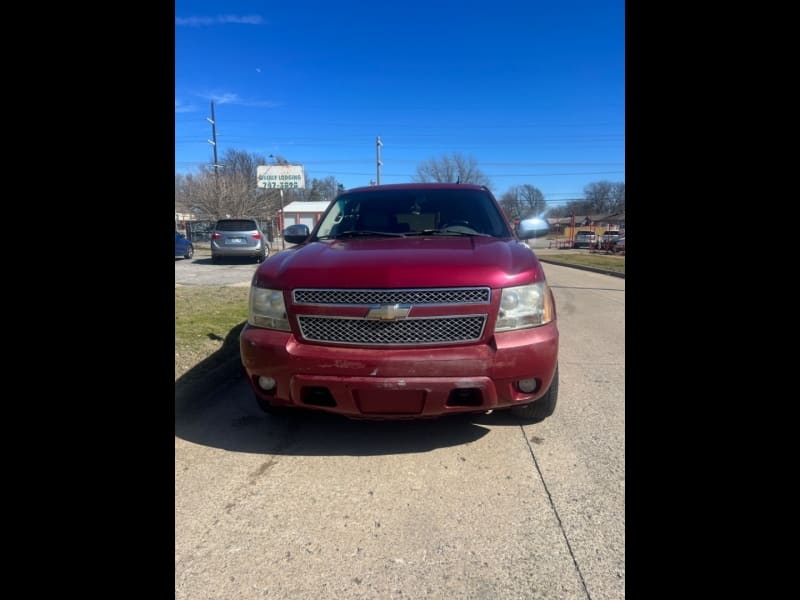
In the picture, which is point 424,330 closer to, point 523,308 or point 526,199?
point 523,308

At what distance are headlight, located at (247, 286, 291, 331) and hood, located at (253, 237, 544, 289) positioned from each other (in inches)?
2.2

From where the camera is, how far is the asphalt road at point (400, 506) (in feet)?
5.29

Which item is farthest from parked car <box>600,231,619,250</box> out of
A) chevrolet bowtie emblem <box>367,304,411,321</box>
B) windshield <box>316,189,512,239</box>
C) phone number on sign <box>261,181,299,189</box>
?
chevrolet bowtie emblem <box>367,304,411,321</box>

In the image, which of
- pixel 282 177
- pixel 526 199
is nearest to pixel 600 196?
pixel 526 199

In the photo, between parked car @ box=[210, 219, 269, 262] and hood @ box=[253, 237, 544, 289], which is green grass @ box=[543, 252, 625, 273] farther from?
hood @ box=[253, 237, 544, 289]

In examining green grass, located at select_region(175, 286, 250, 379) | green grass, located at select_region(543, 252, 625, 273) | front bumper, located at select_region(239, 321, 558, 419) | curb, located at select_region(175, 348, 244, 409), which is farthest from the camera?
green grass, located at select_region(543, 252, 625, 273)

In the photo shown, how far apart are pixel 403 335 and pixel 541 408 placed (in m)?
1.16

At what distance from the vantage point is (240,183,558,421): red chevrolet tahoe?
2.13 metres

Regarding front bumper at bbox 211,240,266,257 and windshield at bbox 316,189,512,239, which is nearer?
windshield at bbox 316,189,512,239

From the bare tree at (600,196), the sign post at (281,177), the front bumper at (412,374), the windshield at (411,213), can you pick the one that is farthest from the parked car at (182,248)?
the bare tree at (600,196)

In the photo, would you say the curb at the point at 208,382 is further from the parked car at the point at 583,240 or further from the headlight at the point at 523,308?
the parked car at the point at 583,240
